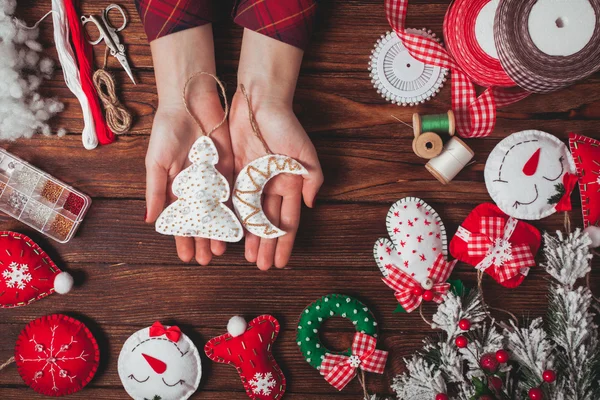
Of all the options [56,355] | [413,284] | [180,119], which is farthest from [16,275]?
[413,284]

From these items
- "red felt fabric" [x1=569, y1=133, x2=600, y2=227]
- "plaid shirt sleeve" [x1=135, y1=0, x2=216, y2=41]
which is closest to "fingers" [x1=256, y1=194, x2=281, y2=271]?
"plaid shirt sleeve" [x1=135, y1=0, x2=216, y2=41]

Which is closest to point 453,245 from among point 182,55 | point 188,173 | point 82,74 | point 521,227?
point 521,227

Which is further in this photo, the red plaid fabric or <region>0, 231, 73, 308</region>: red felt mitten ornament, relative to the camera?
<region>0, 231, 73, 308</region>: red felt mitten ornament

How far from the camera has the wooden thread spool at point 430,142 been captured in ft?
4.70

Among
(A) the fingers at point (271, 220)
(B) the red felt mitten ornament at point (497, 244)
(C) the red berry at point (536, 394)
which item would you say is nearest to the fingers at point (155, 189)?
(A) the fingers at point (271, 220)

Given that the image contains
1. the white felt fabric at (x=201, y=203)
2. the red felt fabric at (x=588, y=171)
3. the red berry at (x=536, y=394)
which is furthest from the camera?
the red felt fabric at (x=588, y=171)

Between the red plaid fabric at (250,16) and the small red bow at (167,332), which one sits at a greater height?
the red plaid fabric at (250,16)

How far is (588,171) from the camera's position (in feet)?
4.88

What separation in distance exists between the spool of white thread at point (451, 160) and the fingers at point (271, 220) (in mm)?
515

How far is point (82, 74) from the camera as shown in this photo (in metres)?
1.49

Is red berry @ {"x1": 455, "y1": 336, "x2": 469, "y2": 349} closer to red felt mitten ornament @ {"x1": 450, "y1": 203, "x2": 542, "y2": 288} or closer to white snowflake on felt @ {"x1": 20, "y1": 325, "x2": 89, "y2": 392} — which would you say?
red felt mitten ornament @ {"x1": 450, "y1": 203, "x2": 542, "y2": 288}

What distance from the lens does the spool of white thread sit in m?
1.46

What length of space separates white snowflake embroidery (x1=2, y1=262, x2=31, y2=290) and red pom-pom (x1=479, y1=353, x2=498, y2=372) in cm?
145

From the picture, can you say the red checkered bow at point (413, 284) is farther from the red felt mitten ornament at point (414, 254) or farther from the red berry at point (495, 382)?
the red berry at point (495, 382)
